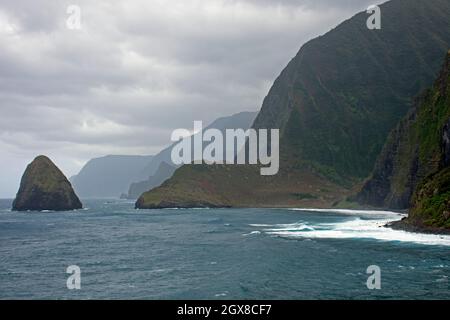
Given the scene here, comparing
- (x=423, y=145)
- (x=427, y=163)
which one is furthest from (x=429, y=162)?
(x=423, y=145)

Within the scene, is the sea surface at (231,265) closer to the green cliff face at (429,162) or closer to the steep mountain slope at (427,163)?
the green cliff face at (429,162)

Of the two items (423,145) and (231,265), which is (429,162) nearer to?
(423,145)

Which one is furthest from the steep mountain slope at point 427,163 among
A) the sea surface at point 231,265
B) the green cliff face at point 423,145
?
the sea surface at point 231,265

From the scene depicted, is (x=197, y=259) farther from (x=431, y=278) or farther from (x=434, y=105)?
(x=434, y=105)

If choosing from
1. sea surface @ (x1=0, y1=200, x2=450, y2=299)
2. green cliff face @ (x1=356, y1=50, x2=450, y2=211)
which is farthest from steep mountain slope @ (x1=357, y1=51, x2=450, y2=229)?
sea surface @ (x1=0, y1=200, x2=450, y2=299)

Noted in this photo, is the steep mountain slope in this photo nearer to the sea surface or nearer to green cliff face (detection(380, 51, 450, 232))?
green cliff face (detection(380, 51, 450, 232))
